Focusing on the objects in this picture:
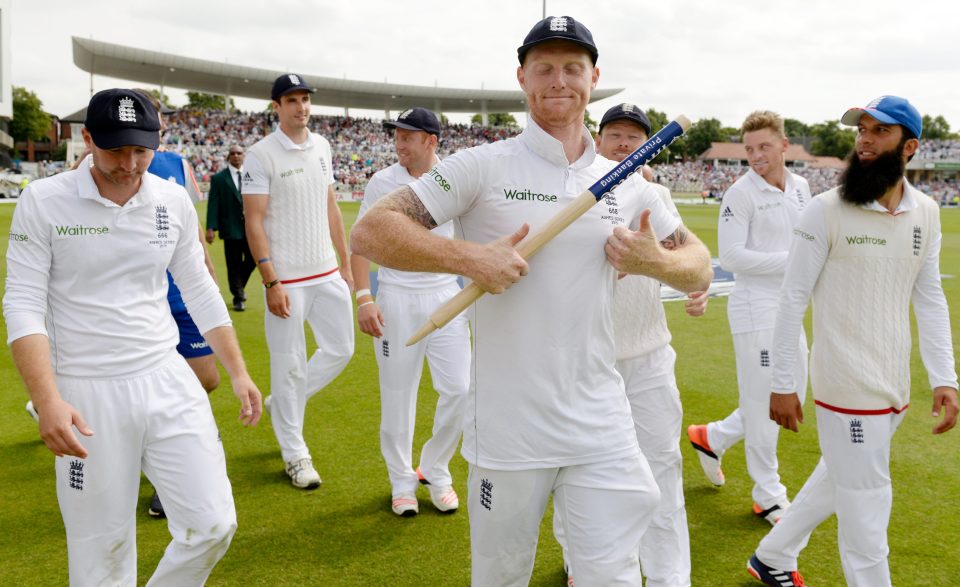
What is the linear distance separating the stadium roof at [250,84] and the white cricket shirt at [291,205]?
55.4 m

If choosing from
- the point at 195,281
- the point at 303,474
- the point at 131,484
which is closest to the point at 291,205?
the point at 303,474

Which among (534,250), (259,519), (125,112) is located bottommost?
(259,519)

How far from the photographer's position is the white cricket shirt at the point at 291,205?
5.65m

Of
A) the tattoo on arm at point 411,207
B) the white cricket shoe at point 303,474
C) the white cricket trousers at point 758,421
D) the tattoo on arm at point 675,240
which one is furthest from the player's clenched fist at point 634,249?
the white cricket shoe at point 303,474

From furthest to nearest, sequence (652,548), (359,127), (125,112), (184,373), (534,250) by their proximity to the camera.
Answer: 1. (359,127)
2. (652,548)
3. (184,373)
4. (125,112)
5. (534,250)

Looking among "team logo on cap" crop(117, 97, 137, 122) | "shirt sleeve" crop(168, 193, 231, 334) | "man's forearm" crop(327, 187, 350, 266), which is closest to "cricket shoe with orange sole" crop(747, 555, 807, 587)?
"shirt sleeve" crop(168, 193, 231, 334)

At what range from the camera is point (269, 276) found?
5559 millimetres

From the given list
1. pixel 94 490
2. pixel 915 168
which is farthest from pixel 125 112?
pixel 915 168

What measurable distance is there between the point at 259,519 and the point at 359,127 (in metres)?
71.4

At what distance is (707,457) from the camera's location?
18.3 ft

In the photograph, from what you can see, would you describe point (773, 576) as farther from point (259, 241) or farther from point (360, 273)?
point (259, 241)

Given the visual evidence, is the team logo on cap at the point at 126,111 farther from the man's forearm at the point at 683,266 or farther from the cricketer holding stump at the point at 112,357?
the man's forearm at the point at 683,266

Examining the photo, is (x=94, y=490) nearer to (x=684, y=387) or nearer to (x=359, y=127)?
(x=684, y=387)

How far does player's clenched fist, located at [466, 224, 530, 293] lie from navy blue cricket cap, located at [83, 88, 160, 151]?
160cm
